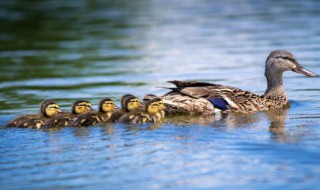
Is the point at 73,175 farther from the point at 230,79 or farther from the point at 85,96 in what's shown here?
the point at 230,79

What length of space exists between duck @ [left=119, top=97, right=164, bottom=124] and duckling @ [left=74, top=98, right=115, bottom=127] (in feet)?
0.61

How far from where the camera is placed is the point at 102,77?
1585cm

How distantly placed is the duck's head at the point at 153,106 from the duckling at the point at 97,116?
1.42 ft

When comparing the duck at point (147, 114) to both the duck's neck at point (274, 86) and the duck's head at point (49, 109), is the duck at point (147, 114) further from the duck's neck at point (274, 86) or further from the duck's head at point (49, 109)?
the duck's neck at point (274, 86)

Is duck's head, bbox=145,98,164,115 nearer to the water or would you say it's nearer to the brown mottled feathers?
the water

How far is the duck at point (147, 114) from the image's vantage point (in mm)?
10898

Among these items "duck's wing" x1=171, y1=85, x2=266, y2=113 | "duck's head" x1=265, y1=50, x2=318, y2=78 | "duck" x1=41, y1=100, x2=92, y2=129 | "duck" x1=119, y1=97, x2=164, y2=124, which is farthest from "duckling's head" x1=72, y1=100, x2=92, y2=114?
"duck's head" x1=265, y1=50, x2=318, y2=78

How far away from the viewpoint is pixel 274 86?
41.9ft

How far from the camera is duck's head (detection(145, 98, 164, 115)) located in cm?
1105

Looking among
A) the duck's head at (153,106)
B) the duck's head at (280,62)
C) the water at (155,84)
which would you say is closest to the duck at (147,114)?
the duck's head at (153,106)

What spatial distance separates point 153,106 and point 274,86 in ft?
7.83

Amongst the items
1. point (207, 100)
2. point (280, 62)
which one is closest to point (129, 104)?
point (207, 100)

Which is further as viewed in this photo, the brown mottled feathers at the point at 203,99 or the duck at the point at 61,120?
the brown mottled feathers at the point at 203,99

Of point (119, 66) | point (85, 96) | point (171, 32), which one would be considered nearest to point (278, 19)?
point (171, 32)
